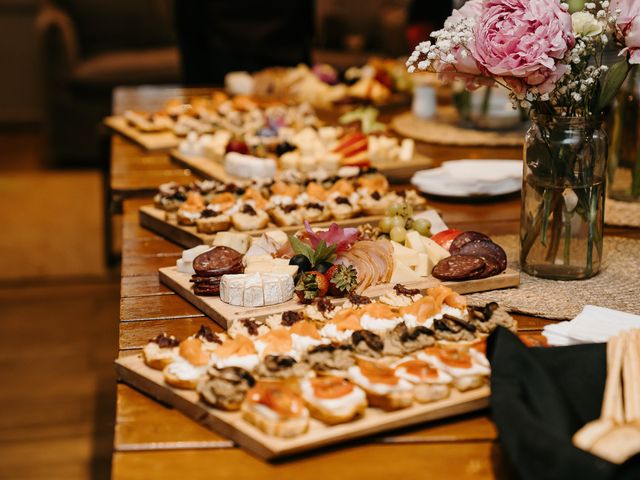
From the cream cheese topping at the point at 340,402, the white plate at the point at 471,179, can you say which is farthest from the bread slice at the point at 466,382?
the white plate at the point at 471,179

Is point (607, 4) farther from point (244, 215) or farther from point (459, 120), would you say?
point (459, 120)

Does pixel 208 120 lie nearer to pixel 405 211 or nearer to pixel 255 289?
pixel 405 211

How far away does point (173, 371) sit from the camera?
1.20 m

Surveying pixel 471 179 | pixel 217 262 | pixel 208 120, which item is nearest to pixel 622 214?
pixel 471 179

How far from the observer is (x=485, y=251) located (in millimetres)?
1630

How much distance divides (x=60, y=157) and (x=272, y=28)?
221 centimetres

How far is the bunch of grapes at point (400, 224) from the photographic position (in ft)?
5.60

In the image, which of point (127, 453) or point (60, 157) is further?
point (60, 157)

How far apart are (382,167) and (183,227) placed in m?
0.72

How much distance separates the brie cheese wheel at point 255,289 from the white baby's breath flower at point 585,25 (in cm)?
56

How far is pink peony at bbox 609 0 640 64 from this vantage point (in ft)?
4.85

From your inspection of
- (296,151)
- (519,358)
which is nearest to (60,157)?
(296,151)

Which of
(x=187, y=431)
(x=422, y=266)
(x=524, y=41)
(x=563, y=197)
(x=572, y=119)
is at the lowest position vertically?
(x=187, y=431)

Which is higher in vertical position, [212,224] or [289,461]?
[212,224]
